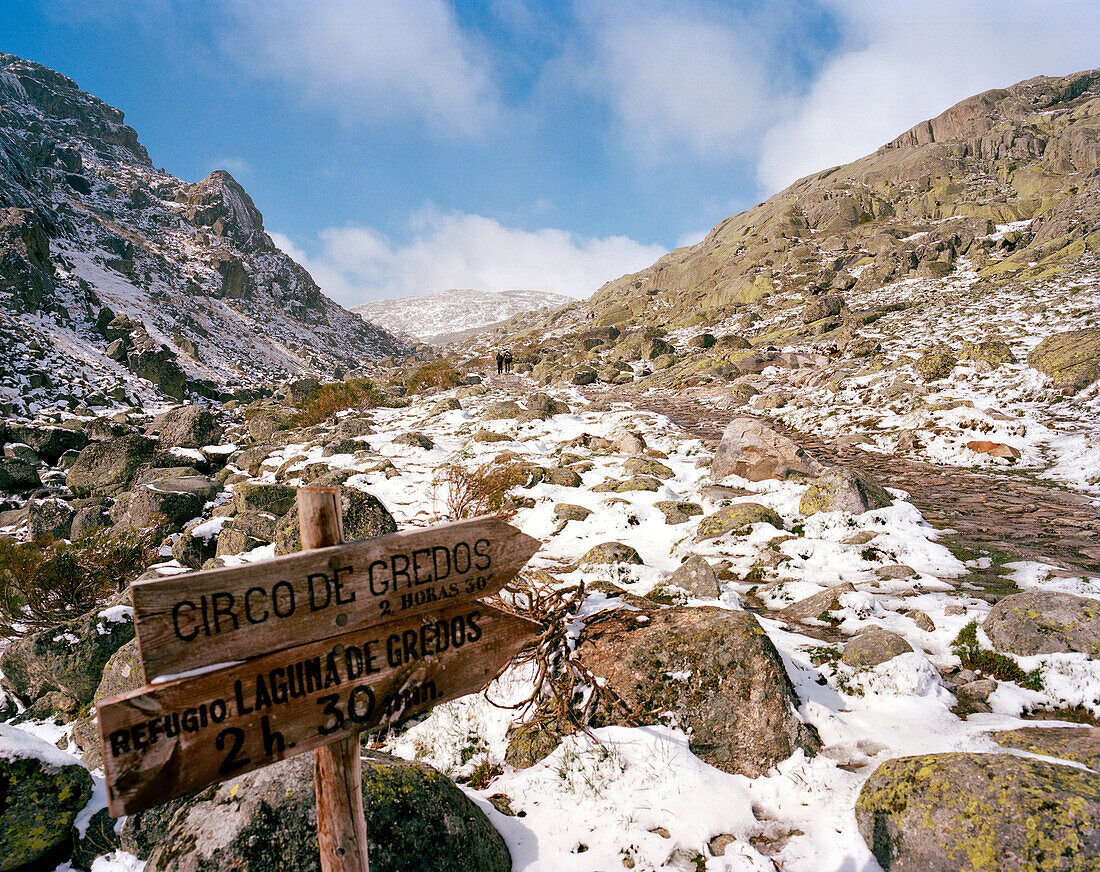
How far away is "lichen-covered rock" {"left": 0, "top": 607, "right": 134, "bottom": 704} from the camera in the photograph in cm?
480

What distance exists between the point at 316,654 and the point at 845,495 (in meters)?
7.53

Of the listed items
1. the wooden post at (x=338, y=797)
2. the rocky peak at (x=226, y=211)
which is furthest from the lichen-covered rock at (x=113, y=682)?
the rocky peak at (x=226, y=211)

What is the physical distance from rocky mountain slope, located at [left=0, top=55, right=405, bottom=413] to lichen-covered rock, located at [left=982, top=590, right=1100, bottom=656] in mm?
25895

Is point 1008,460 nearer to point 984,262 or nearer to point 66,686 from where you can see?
point 66,686

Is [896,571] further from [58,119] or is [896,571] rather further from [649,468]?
[58,119]

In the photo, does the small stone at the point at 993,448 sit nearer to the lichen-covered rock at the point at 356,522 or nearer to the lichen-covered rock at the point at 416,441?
the lichen-covered rock at the point at 356,522

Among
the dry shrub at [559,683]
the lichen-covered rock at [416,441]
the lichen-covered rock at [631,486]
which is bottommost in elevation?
the dry shrub at [559,683]

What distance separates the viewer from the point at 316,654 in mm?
1680

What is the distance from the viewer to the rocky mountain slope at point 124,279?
73.6 ft

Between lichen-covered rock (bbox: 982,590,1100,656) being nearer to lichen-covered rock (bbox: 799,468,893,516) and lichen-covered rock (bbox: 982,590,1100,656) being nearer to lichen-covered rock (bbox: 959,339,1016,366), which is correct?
lichen-covered rock (bbox: 799,468,893,516)

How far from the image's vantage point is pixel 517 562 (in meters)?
2.10

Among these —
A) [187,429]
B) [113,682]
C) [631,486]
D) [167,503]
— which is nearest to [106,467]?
[187,429]

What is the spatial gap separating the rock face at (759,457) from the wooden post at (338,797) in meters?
8.62

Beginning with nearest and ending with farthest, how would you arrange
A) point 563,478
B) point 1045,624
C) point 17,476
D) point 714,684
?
1. point 714,684
2. point 1045,624
3. point 563,478
4. point 17,476
